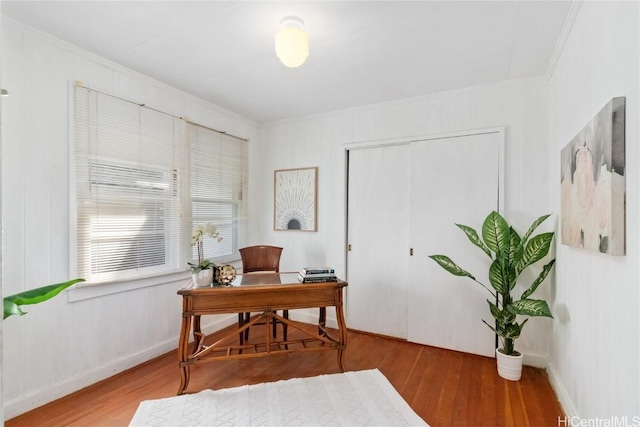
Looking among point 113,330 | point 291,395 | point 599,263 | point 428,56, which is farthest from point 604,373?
point 113,330

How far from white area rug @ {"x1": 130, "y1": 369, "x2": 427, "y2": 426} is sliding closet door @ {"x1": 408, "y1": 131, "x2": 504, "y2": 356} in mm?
1031

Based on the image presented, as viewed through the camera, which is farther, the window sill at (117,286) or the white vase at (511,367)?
the white vase at (511,367)

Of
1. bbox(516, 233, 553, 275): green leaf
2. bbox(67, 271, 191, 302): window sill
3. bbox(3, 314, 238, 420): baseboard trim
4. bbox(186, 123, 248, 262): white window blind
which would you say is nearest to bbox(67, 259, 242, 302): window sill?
bbox(67, 271, 191, 302): window sill

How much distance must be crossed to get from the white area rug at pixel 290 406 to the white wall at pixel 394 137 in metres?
1.43

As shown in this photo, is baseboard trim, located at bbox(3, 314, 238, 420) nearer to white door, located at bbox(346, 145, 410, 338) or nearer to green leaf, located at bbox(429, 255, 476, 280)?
white door, located at bbox(346, 145, 410, 338)

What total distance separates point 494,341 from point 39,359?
144 inches

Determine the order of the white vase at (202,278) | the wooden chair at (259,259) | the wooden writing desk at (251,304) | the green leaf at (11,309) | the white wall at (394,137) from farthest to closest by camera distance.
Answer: the wooden chair at (259,259), the white wall at (394,137), the white vase at (202,278), the wooden writing desk at (251,304), the green leaf at (11,309)

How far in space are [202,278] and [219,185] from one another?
151 centimetres

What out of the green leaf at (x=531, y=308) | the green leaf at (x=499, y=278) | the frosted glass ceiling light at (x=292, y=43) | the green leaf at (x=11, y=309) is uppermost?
the frosted glass ceiling light at (x=292, y=43)

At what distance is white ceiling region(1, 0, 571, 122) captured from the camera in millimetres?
2027

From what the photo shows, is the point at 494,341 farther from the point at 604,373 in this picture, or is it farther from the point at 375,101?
the point at 375,101

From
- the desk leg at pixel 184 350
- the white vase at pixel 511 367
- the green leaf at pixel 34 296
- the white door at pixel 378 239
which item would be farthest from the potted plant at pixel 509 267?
the green leaf at pixel 34 296

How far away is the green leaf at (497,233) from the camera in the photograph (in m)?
2.59

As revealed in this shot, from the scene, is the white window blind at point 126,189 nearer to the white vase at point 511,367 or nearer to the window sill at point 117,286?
the window sill at point 117,286
